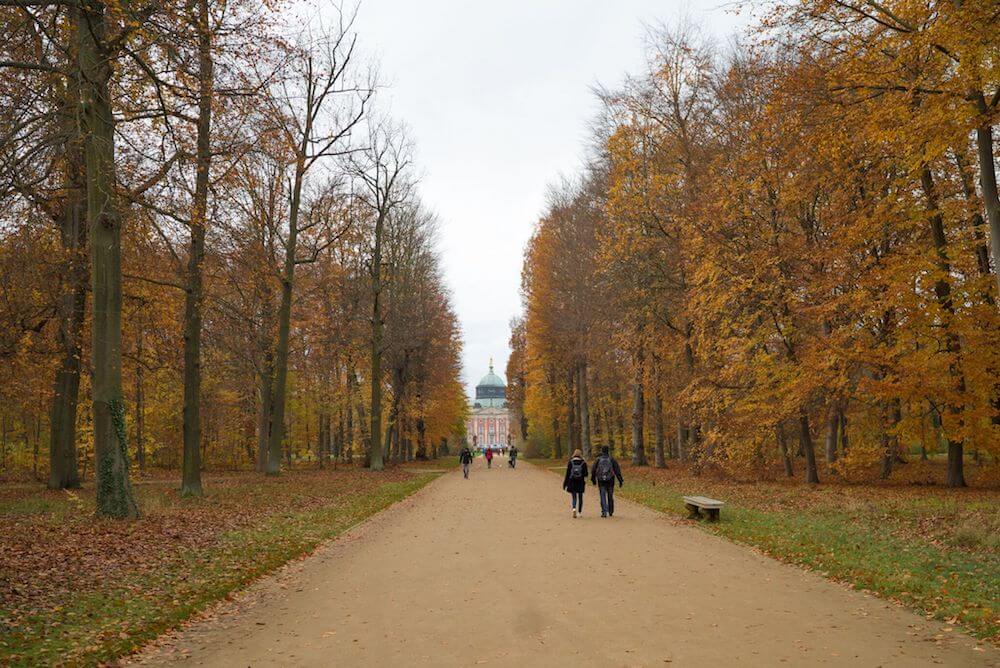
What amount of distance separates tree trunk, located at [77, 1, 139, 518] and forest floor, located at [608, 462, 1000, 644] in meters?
10.3

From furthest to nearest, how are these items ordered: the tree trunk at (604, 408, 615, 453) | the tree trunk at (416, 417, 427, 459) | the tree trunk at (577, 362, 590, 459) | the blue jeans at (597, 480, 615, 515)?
the tree trunk at (604, 408, 615, 453) → the tree trunk at (416, 417, 427, 459) → the tree trunk at (577, 362, 590, 459) → the blue jeans at (597, 480, 615, 515)

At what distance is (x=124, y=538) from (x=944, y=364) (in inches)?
663

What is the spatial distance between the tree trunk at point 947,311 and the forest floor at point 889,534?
723 millimetres

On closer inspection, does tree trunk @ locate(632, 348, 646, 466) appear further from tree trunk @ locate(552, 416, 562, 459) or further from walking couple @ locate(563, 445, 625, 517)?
tree trunk @ locate(552, 416, 562, 459)

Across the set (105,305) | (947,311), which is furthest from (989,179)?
(105,305)

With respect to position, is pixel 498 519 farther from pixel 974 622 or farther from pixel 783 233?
pixel 783 233

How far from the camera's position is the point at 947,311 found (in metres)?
16.8

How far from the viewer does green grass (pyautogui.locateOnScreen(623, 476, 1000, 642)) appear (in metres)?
7.18

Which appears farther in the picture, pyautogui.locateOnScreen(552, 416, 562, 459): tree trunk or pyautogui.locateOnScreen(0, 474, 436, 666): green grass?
pyautogui.locateOnScreen(552, 416, 562, 459): tree trunk

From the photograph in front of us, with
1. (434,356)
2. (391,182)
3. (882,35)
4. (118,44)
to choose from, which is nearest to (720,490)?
(882,35)

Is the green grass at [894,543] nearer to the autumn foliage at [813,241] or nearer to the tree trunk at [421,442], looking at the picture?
the autumn foliage at [813,241]

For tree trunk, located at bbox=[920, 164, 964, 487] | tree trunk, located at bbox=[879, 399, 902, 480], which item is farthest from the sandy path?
tree trunk, located at bbox=[879, 399, 902, 480]

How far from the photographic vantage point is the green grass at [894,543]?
718cm

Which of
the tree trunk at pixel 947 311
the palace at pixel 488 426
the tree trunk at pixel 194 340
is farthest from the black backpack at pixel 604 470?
the palace at pixel 488 426
